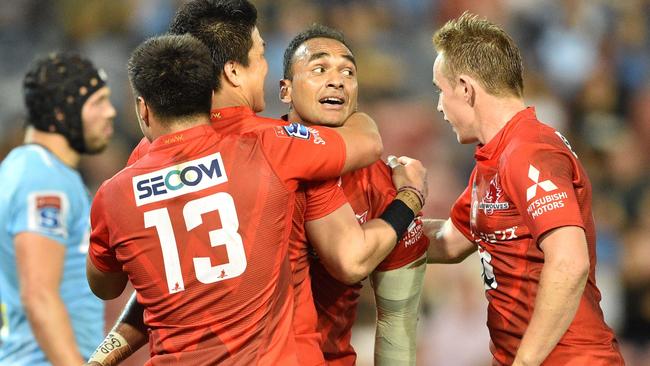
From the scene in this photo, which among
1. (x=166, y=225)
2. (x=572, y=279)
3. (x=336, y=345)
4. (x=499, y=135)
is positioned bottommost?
(x=336, y=345)

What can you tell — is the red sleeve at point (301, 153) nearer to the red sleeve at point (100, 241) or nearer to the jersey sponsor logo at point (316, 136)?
the jersey sponsor logo at point (316, 136)

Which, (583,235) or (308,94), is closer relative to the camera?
(583,235)

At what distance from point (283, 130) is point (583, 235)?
116 centimetres

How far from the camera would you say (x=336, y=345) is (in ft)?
13.2

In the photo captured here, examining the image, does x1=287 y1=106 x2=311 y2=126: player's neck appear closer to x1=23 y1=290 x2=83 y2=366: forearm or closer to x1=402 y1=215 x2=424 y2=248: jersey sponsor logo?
x1=402 y1=215 x2=424 y2=248: jersey sponsor logo

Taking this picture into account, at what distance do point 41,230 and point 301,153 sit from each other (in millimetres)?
2057

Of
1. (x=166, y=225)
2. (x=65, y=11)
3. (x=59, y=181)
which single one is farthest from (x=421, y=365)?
(x=65, y=11)

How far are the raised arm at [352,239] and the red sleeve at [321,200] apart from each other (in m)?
0.02

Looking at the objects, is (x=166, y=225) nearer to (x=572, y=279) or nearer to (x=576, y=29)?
(x=572, y=279)

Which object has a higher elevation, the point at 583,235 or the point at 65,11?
the point at 65,11

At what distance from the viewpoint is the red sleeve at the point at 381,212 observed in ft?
Answer: 13.3

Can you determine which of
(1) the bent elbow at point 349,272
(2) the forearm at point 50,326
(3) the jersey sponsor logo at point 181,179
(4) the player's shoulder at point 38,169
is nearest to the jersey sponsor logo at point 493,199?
(1) the bent elbow at point 349,272

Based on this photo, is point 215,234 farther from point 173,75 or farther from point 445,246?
point 445,246

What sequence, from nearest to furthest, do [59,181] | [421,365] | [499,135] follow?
[499,135], [59,181], [421,365]
